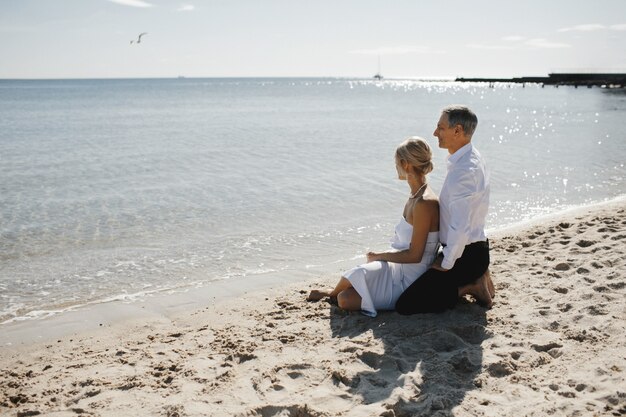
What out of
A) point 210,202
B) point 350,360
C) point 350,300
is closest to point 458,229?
point 350,300

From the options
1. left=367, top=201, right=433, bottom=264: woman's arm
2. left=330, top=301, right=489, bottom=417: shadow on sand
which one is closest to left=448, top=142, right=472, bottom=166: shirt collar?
left=367, top=201, right=433, bottom=264: woman's arm

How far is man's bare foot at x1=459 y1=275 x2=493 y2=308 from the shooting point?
5.25 metres

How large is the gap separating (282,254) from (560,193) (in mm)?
7945

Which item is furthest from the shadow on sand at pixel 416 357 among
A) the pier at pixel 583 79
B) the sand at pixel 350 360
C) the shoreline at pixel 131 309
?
the pier at pixel 583 79

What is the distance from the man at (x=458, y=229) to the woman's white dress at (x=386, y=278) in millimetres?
115

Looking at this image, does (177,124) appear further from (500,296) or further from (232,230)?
(500,296)

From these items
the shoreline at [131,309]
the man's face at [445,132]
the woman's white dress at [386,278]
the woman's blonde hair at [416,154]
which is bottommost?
the shoreline at [131,309]

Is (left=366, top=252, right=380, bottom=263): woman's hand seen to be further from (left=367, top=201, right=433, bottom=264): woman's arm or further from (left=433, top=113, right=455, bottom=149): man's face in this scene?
(left=433, top=113, right=455, bottom=149): man's face

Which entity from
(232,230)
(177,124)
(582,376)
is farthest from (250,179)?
(177,124)

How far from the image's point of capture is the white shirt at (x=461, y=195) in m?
4.62

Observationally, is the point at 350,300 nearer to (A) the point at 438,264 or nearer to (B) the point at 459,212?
(A) the point at 438,264

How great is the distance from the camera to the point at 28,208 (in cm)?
1102

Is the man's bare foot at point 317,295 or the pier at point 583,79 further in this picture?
the pier at point 583,79

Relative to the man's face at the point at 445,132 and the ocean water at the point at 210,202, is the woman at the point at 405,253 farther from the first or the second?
the ocean water at the point at 210,202
